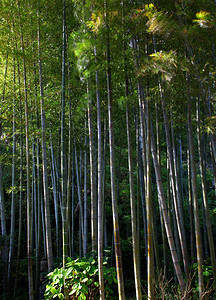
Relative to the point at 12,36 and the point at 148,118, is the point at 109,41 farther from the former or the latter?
the point at 12,36

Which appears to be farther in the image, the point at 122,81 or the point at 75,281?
the point at 122,81

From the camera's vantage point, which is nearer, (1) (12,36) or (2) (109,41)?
(2) (109,41)

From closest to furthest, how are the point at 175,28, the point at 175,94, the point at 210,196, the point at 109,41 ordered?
the point at 175,28 → the point at 109,41 → the point at 175,94 → the point at 210,196

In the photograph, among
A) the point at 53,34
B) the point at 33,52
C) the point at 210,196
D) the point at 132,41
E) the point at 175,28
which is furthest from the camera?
the point at 210,196

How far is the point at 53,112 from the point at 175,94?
8.96ft

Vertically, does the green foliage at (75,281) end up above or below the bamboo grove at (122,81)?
below

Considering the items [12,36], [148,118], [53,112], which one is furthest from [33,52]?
[148,118]

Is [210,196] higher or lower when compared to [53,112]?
lower

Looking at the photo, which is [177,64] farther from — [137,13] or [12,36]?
[12,36]

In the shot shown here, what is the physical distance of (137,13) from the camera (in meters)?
2.85

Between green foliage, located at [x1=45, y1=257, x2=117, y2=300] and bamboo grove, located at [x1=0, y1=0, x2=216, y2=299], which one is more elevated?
bamboo grove, located at [x1=0, y1=0, x2=216, y2=299]

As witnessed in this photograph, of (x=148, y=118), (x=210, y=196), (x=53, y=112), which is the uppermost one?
(x=53, y=112)

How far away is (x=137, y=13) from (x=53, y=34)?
83.8 inches

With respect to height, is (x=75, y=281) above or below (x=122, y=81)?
below
